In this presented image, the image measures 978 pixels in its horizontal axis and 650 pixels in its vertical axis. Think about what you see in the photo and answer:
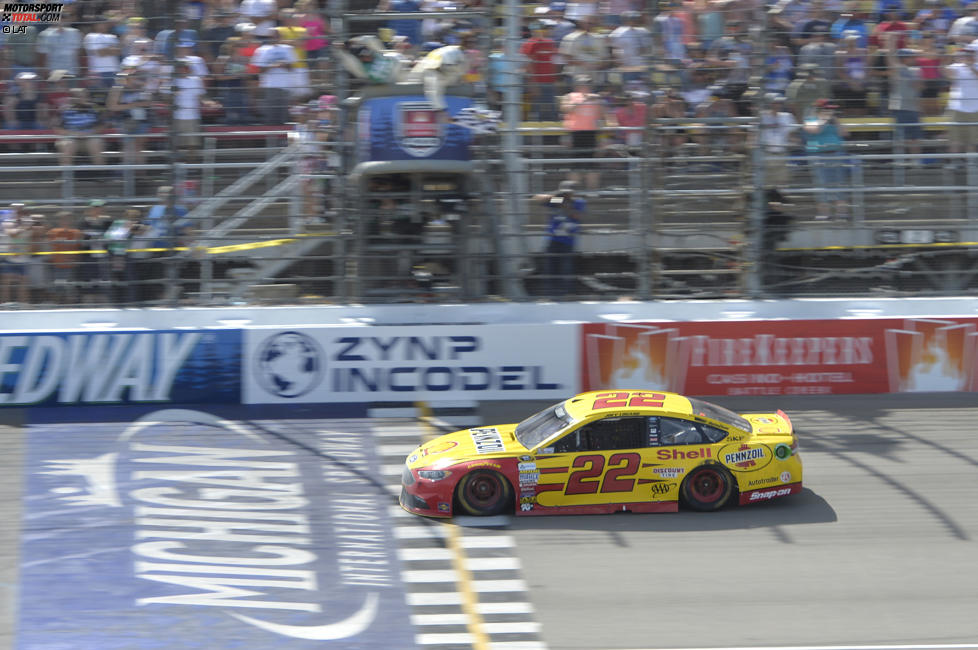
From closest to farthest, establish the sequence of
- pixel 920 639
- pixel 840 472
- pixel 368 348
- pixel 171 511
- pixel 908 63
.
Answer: pixel 920 639, pixel 171 511, pixel 840 472, pixel 368 348, pixel 908 63

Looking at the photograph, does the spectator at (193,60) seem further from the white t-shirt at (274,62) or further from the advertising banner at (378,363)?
the advertising banner at (378,363)

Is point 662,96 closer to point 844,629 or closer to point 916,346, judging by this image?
point 916,346

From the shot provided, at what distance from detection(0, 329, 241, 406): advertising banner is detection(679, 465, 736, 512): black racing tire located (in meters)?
5.39

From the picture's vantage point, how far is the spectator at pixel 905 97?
14.7m

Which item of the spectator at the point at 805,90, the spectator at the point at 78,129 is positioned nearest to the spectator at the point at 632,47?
the spectator at the point at 805,90

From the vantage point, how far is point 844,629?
27.6 feet

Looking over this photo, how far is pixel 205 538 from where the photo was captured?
10.1 meters

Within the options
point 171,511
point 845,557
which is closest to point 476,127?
point 171,511

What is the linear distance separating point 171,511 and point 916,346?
8.15 metres

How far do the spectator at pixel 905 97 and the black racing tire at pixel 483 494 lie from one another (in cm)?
719

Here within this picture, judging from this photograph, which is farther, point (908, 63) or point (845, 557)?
point (908, 63)

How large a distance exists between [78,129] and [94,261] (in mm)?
1604

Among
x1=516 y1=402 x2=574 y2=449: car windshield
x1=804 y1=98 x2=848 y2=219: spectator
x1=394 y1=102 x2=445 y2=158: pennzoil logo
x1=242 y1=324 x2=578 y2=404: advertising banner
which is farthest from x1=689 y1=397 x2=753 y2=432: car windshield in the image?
x1=394 y1=102 x2=445 y2=158: pennzoil logo

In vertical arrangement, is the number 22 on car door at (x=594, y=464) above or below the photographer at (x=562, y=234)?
below
